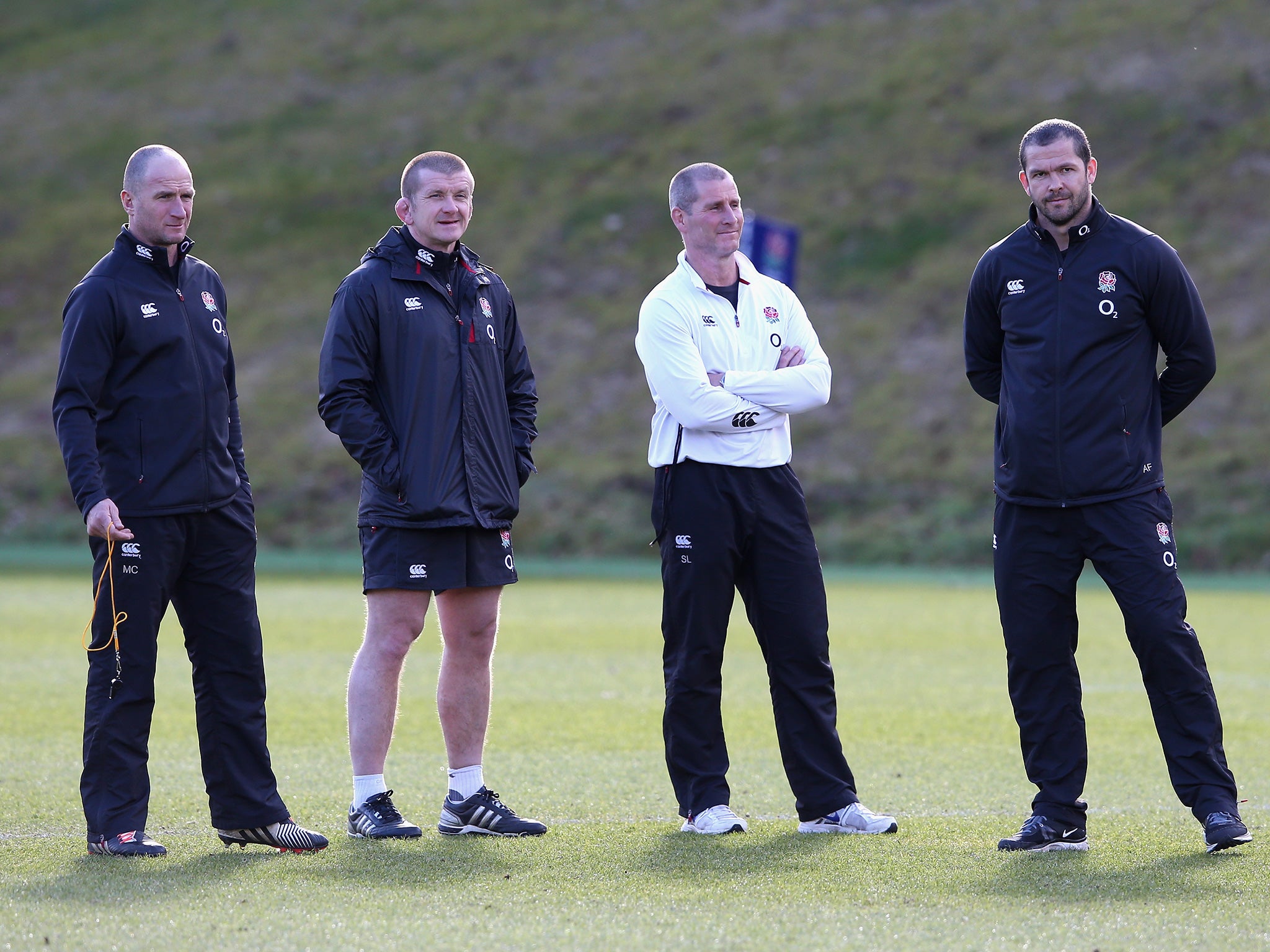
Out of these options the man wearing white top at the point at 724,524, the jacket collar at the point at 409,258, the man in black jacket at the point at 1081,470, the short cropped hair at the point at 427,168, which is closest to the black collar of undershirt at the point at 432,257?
the jacket collar at the point at 409,258

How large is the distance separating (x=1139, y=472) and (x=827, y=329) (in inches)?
976

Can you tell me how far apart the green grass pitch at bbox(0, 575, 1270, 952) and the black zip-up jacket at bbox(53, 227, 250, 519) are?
1197 mm

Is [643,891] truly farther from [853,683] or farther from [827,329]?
[827,329]

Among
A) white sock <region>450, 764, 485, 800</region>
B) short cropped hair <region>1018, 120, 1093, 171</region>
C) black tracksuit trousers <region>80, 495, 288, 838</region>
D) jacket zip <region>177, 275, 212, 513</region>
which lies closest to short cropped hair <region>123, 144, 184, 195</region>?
jacket zip <region>177, 275, 212, 513</region>

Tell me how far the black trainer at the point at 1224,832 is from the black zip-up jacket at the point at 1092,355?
1070 millimetres

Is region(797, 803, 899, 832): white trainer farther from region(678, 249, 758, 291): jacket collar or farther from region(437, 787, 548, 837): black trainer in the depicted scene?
region(678, 249, 758, 291): jacket collar

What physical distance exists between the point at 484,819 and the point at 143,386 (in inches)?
73.4

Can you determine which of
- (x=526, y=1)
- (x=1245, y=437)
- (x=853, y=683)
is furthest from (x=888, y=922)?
(x=526, y=1)

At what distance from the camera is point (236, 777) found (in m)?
5.47

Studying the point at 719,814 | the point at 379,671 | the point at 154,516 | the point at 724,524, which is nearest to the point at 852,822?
the point at 719,814

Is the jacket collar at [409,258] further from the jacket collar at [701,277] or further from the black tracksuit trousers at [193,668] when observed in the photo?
the black tracksuit trousers at [193,668]

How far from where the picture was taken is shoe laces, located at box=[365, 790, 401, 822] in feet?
18.6

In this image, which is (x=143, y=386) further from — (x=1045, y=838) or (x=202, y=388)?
(x=1045, y=838)

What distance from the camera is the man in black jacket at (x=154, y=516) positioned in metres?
5.32
